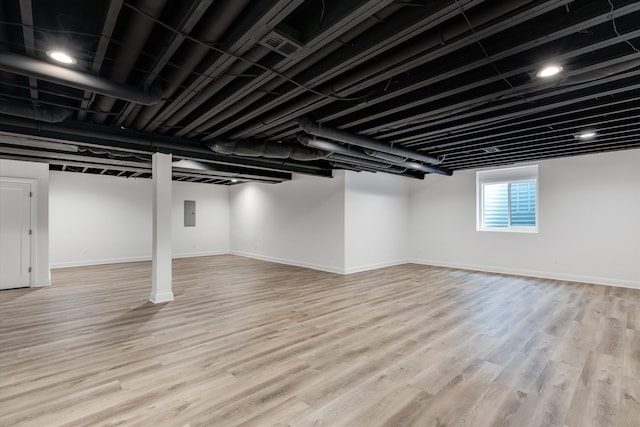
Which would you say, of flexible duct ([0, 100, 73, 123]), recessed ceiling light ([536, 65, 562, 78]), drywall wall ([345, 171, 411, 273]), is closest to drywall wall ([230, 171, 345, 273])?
drywall wall ([345, 171, 411, 273])

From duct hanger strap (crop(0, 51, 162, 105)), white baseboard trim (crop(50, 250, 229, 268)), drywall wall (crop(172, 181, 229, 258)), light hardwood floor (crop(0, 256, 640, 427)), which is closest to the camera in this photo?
light hardwood floor (crop(0, 256, 640, 427))

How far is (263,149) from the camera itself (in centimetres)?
490

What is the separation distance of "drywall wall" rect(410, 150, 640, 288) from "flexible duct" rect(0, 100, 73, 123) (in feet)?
26.4

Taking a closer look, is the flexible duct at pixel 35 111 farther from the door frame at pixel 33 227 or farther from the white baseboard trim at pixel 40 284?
the white baseboard trim at pixel 40 284

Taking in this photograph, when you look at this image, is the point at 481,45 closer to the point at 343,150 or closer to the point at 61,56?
the point at 343,150

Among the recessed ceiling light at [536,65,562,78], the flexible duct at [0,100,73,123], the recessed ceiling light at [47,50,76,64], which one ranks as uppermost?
the recessed ceiling light at [536,65,562,78]

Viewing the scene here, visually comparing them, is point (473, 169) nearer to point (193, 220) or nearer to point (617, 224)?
point (617, 224)

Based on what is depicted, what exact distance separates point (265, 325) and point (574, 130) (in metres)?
5.29

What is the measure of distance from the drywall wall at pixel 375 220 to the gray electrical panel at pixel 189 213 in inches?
231

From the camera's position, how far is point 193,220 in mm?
10477

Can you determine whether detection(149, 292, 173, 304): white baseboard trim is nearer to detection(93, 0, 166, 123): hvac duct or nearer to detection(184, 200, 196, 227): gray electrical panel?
detection(93, 0, 166, 123): hvac duct

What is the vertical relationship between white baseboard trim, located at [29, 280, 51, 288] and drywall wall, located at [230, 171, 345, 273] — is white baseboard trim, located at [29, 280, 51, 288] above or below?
below

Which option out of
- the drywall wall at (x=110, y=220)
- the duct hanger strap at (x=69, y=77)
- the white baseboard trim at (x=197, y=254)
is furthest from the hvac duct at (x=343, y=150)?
the white baseboard trim at (x=197, y=254)

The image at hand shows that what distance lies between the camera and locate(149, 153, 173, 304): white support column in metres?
4.86
